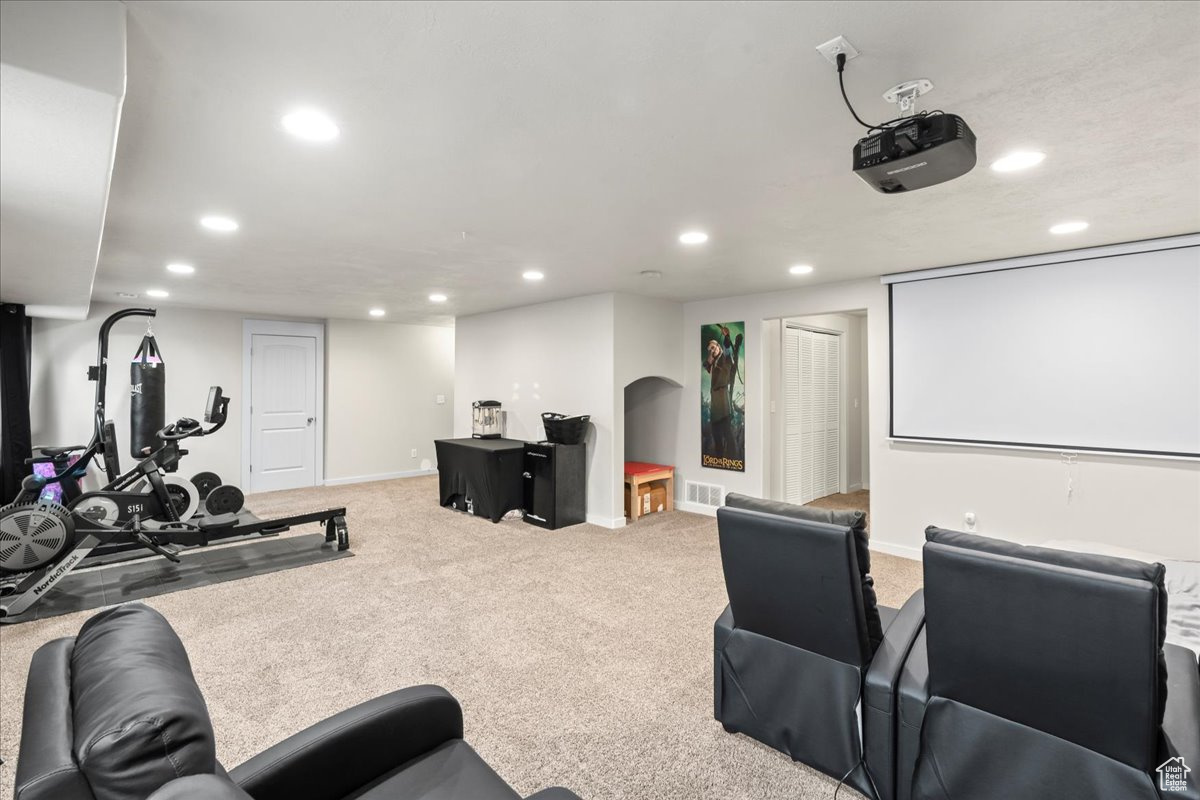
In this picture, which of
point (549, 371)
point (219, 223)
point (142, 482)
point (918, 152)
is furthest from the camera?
point (549, 371)

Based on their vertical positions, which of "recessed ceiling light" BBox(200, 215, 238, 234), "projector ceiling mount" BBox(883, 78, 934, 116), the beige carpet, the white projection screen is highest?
"recessed ceiling light" BBox(200, 215, 238, 234)

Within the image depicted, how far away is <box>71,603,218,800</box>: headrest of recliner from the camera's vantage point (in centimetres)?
80

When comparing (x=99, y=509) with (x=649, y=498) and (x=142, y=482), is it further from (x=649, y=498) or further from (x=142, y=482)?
(x=649, y=498)

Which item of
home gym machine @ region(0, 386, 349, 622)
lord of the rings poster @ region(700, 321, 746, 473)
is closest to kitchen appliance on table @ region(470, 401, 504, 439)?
home gym machine @ region(0, 386, 349, 622)

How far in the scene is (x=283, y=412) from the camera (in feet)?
25.4

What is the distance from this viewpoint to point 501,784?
145 centimetres

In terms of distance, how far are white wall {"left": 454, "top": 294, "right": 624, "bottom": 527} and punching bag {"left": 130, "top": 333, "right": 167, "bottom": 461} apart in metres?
3.19

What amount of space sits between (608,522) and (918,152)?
4588mm

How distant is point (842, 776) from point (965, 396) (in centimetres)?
356

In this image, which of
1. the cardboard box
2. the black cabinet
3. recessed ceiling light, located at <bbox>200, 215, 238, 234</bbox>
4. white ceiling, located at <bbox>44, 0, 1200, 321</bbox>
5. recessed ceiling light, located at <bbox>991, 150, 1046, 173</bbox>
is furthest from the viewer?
the cardboard box

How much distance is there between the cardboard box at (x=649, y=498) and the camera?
6.16 meters

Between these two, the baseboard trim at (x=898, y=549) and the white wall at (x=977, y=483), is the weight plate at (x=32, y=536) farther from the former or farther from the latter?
the baseboard trim at (x=898, y=549)

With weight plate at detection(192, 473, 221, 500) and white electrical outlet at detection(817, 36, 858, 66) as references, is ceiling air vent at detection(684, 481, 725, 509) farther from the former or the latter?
weight plate at detection(192, 473, 221, 500)

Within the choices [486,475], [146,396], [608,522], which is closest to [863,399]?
[608,522]
